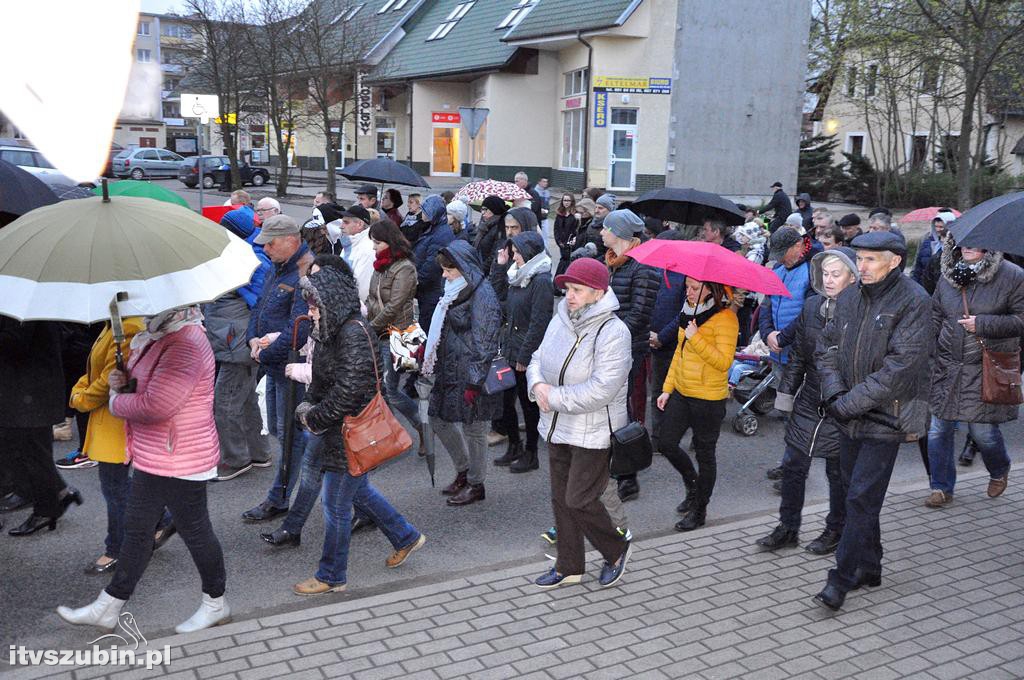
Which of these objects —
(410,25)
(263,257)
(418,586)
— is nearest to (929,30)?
(263,257)

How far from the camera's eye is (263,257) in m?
7.49

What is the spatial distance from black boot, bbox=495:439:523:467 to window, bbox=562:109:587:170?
2729 centimetres

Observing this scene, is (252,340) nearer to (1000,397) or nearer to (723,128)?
(1000,397)

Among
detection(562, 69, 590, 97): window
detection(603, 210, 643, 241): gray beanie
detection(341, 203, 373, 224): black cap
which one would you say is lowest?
detection(341, 203, 373, 224): black cap

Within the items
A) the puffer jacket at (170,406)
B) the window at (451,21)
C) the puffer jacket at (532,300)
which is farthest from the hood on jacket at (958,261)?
the window at (451,21)

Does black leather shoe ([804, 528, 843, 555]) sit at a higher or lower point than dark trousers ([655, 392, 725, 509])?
lower

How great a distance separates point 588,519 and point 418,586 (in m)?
1.00

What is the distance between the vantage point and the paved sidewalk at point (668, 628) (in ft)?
14.3

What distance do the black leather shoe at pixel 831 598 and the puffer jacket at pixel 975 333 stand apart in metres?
1.99

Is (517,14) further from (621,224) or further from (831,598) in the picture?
(831,598)

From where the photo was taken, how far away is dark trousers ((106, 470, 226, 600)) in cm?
452

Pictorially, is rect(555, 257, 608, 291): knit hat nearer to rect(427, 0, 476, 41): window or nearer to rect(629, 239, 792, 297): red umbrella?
rect(629, 239, 792, 297): red umbrella

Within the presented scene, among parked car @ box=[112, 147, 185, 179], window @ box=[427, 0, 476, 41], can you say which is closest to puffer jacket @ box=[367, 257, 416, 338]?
window @ box=[427, 0, 476, 41]

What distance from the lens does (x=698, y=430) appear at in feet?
19.7
